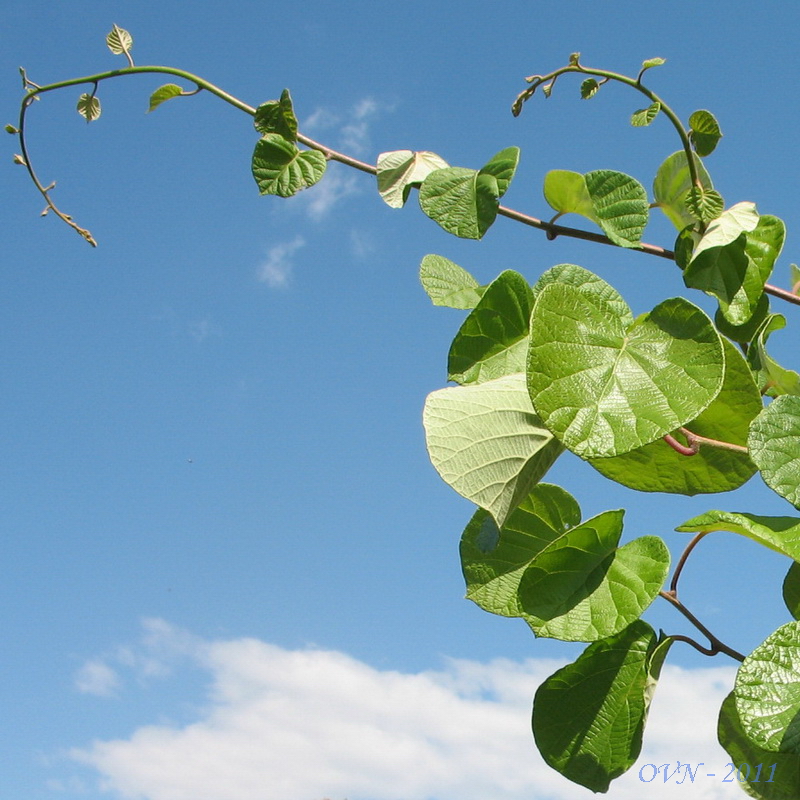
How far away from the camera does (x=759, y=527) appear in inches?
23.3

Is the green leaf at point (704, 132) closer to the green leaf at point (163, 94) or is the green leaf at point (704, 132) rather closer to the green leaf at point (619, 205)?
the green leaf at point (619, 205)

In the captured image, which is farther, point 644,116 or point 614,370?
point 644,116

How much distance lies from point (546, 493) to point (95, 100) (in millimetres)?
691

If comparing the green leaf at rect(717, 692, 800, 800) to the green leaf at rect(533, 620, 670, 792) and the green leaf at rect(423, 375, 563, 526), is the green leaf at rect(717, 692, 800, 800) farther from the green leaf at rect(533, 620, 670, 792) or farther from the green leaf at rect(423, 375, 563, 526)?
the green leaf at rect(423, 375, 563, 526)

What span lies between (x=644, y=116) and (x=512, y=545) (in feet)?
1.42

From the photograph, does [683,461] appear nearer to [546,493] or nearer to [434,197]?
[546,493]

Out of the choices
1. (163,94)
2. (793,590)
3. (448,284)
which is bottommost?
(793,590)

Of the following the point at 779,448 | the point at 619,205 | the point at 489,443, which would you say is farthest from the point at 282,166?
the point at 779,448

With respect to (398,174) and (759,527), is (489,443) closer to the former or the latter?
(759,527)

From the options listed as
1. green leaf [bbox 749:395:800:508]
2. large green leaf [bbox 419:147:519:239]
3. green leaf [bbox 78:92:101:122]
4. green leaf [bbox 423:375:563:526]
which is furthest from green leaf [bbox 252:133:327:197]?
green leaf [bbox 749:395:800:508]

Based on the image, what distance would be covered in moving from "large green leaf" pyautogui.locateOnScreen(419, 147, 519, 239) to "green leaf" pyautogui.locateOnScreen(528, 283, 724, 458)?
194mm

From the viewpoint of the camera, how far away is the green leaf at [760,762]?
76 centimetres

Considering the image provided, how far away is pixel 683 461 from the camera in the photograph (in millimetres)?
670

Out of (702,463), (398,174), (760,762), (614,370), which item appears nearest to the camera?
(614,370)
